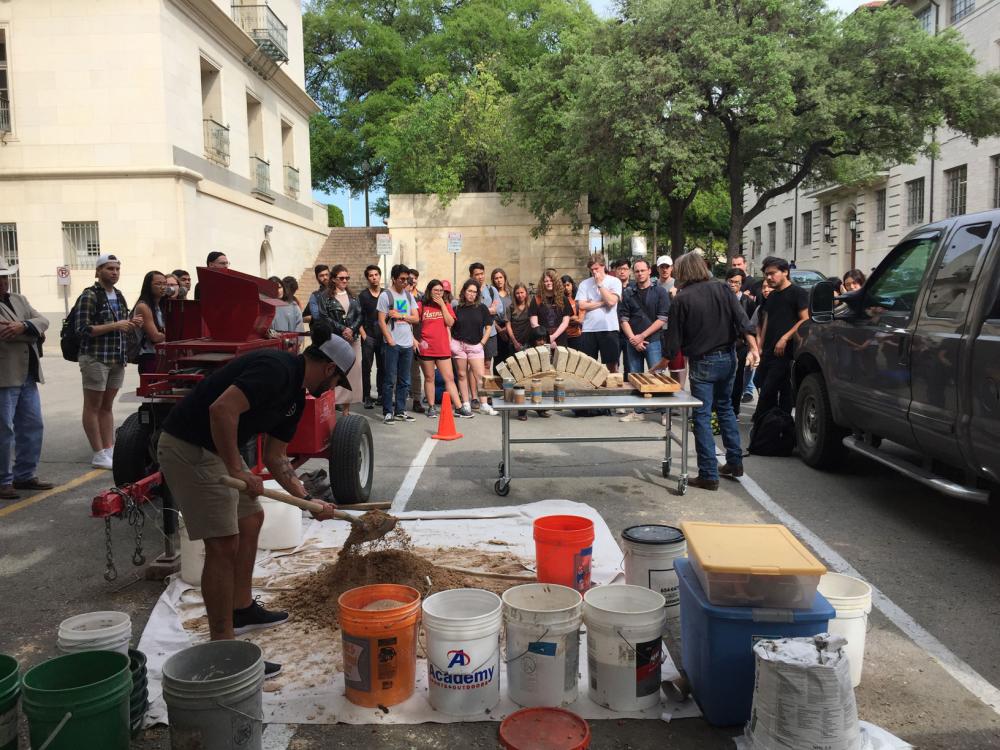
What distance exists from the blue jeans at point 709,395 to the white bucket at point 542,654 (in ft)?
12.3

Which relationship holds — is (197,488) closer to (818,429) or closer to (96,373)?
(96,373)

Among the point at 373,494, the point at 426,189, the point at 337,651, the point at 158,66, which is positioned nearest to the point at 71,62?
the point at 158,66

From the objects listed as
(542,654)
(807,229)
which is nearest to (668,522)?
(542,654)

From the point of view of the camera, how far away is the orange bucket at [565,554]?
4.14m

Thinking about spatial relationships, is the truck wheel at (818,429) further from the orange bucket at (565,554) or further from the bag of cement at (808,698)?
the bag of cement at (808,698)

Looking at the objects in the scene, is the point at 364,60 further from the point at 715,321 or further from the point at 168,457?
the point at 168,457

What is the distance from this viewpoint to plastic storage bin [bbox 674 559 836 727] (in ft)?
9.84

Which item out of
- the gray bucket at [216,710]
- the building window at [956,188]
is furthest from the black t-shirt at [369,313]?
the building window at [956,188]

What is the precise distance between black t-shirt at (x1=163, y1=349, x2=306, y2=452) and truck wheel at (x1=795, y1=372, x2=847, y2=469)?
18.1ft

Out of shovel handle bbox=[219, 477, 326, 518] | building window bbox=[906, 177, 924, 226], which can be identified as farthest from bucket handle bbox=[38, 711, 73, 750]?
building window bbox=[906, 177, 924, 226]

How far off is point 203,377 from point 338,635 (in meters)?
2.09

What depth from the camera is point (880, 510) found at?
20.6ft

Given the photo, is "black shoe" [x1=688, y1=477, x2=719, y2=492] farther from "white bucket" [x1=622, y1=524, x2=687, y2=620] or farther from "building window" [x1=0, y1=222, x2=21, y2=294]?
"building window" [x1=0, y1=222, x2=21, y2=294]

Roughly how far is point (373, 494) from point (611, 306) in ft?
15.7
